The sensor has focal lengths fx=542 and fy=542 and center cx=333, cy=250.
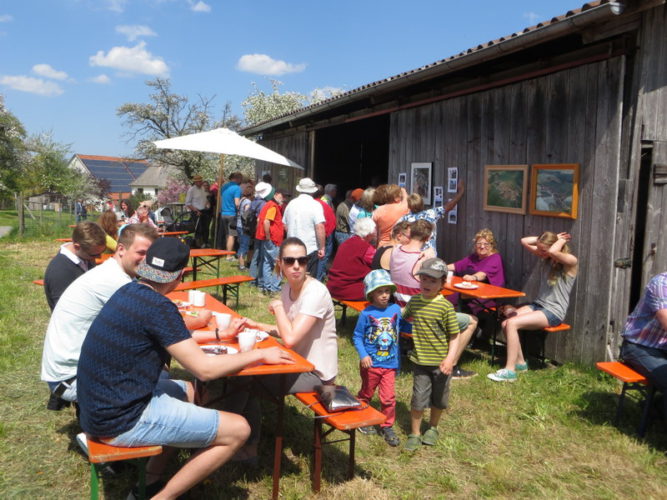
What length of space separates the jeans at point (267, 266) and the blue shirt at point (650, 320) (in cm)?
512

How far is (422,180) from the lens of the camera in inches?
303

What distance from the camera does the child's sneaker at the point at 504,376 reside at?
5016 millimetres

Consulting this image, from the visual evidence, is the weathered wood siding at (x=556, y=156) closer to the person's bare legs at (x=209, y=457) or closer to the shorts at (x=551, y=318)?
the shorts at (x=551, y=318)

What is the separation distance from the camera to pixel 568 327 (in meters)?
5.25

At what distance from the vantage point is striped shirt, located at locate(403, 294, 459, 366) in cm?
371

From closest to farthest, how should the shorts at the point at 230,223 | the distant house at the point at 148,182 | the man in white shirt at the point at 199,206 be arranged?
1. the shorts at the point at 230,223
2. the man in white shirt at the point at 199,206
3. the distant house at the point at 148,182

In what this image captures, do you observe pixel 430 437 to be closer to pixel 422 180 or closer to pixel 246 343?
pixel 246 343

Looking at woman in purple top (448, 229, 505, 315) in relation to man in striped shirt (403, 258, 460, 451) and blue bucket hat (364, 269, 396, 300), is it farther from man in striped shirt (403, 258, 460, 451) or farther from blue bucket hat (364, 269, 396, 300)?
blue bucket hat (364, 269, 396, 300)

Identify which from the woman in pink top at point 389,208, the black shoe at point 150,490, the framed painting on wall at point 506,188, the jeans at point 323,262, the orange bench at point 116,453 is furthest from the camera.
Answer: the jeans at point 323,262

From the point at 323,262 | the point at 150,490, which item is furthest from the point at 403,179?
the point at 150,490

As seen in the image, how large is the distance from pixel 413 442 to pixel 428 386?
42cm

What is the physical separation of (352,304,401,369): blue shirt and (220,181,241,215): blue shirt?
26.0 feet

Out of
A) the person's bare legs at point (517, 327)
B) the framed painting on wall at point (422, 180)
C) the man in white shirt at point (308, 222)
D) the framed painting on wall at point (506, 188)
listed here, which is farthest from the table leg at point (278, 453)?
the framed painting on wall at point (422, 180)

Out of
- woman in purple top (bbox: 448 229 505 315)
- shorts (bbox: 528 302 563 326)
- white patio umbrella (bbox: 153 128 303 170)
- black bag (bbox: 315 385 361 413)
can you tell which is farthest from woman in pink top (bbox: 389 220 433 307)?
white patio umbrella (bbox: 153 128 303 170)
